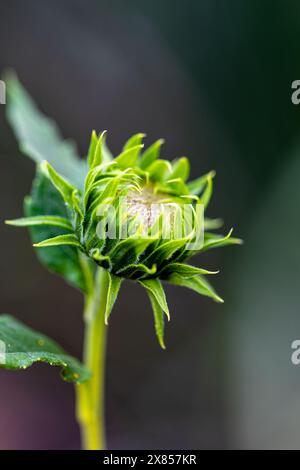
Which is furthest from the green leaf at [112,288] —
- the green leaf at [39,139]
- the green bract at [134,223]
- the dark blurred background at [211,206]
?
the dark blurred background at [211,206]

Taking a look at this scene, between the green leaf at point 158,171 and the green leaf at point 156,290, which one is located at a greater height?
the green leaf at point 158,171

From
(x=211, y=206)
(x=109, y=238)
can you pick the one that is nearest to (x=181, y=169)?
(x=109, y=238)

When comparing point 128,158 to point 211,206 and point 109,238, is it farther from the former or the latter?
point 211,206

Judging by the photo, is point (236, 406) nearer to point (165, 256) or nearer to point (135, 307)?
point (135, 307)

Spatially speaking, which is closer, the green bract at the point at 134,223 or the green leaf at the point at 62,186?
the green bract at the point at 134,223

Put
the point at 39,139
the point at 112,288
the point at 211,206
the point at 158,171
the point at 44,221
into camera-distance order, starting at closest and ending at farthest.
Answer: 1. the point at 112,288
2. the point at 44,221
3. the point at 158,171
4. the point at 39,139
5. the point at 211,206

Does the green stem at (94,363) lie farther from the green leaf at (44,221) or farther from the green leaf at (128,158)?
the green leaf at (128,158)

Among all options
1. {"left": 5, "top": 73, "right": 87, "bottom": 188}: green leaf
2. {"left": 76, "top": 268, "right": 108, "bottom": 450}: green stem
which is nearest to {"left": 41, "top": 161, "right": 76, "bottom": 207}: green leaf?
{"left": 76, "top": 268, "right": 108, "bottom": 450}: green stem

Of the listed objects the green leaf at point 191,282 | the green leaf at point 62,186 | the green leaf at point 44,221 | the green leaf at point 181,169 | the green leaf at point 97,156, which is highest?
the green leaf at point 181,169
